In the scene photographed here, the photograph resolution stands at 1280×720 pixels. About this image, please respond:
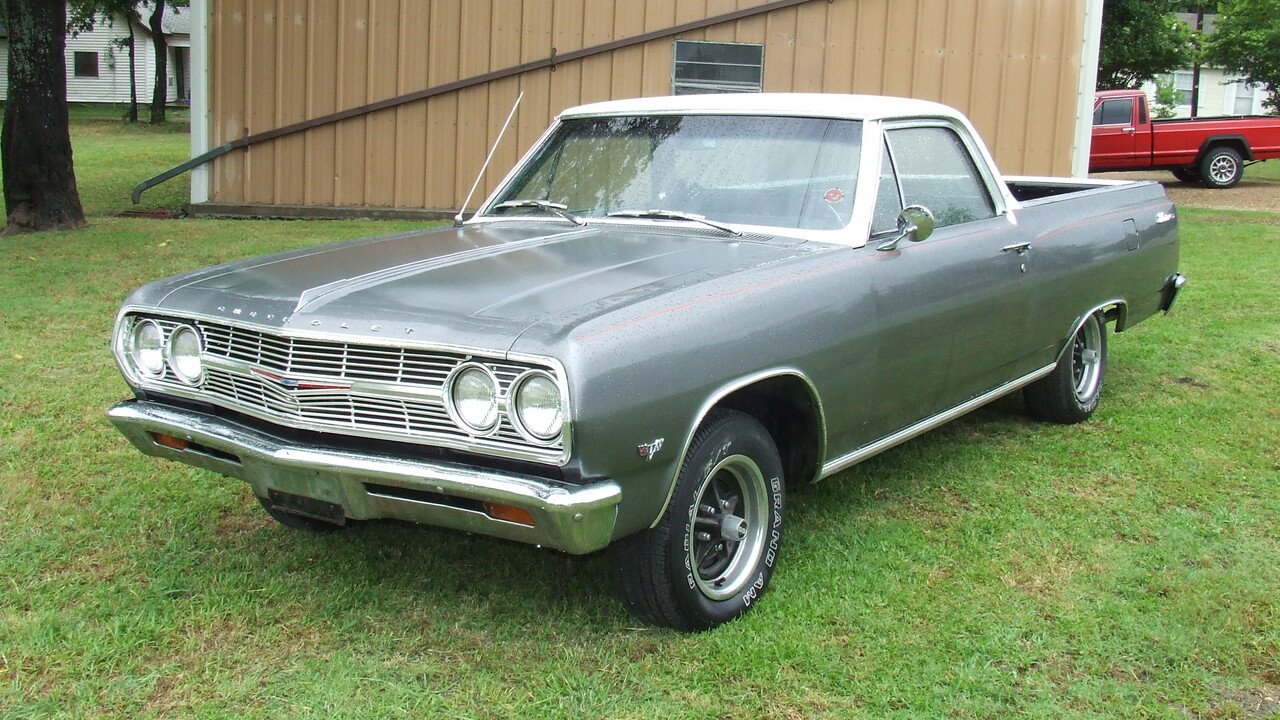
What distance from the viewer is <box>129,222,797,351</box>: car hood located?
10.8ft

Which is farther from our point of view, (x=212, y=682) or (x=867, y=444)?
(x=867, y=444)

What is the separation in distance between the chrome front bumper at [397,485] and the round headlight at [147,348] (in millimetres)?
150

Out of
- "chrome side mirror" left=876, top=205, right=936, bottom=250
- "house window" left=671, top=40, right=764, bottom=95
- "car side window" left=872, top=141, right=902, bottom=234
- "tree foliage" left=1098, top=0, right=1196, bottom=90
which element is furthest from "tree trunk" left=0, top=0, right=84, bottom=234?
"tree foliage" left=1098, top=0, right=1196, bottom=90

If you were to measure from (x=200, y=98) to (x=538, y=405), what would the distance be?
1096cm

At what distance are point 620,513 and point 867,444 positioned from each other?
1.37m

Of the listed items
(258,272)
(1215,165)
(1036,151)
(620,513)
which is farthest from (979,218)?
(1215,165)

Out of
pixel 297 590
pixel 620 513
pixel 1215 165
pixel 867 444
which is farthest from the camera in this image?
pixel 1215 165

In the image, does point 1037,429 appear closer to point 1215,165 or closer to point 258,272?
point 258,272

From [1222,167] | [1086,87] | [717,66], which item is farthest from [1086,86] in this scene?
[1222,167]

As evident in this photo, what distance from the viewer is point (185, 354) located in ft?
12.3

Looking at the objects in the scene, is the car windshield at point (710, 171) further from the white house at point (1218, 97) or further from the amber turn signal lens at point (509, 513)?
the white house at point (1218, 97)

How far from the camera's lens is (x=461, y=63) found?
12734 mm

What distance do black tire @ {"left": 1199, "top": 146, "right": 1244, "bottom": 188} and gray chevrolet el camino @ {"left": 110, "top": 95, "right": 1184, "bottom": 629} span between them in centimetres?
1693

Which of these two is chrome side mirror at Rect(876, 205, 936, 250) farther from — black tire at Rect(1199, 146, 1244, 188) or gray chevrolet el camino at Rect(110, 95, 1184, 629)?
black tire at Rect(1199, 146, 1244, 188)
